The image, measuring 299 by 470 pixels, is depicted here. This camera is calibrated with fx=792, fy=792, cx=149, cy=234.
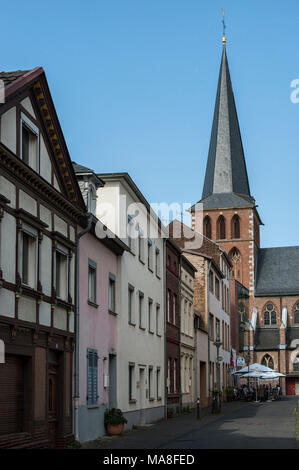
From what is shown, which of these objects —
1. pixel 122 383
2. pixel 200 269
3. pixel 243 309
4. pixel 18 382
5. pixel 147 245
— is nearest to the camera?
pixel 18 382

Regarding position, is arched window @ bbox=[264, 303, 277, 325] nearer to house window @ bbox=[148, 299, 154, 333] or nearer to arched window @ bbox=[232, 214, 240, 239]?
arched window @ bbox=[232, 214, 240, 239]

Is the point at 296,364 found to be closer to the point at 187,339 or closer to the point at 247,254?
the point at 247,254

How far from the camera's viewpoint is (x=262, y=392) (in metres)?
59.2

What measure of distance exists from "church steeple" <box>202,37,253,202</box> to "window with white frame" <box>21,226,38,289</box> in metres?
73.2

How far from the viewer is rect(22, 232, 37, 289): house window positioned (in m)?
17.4

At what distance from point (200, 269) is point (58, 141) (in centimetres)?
3188

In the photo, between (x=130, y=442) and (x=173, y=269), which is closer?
(x=130, y=442)

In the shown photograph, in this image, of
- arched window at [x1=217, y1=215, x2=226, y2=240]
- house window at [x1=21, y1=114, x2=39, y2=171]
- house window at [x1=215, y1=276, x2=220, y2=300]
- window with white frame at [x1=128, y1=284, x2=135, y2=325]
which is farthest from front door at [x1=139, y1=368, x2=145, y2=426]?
arched window at [x1=217, y1=215, x2=226, y2=240]

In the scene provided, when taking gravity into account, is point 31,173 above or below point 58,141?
below

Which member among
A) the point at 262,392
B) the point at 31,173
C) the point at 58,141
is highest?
the point at 58,141

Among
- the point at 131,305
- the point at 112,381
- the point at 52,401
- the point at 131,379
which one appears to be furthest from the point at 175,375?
the point at 52,401
